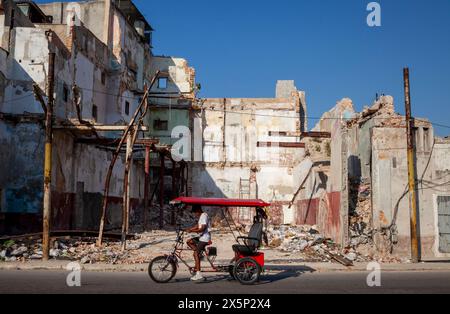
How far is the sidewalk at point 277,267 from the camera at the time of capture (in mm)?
13548

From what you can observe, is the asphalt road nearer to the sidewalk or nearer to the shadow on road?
the shadow on road

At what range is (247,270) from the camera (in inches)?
417

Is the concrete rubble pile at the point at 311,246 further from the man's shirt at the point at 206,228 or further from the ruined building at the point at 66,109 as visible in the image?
the ruined building at the point at 66,109

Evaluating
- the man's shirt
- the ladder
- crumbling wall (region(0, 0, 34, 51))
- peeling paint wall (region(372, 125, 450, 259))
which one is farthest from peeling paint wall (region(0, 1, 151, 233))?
peeling paint wall (region(372, 125, 450, 259))

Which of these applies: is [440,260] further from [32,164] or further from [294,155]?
[294,155]

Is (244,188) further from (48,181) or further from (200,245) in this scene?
(200,245)

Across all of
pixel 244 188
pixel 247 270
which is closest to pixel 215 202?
pixel 247 270

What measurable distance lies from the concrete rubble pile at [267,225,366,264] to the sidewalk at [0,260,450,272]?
0.88 meters

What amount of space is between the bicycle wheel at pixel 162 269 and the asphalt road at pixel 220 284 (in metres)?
0.18

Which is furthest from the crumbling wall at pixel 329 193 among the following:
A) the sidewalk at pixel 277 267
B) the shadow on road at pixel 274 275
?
the shadow on road at pixel 274 275

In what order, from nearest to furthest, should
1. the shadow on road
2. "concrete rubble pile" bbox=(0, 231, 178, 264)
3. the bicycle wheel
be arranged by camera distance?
the bicycle wheel → the shadow on road → "concrete rubble pile" bbox=(0, 231, 178, 264)

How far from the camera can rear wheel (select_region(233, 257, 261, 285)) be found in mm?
10539
